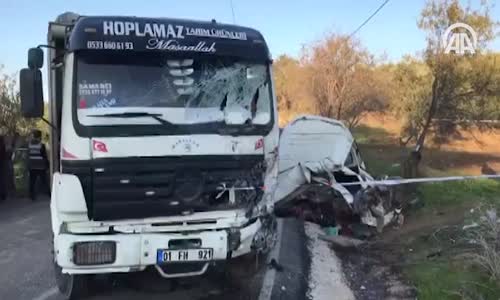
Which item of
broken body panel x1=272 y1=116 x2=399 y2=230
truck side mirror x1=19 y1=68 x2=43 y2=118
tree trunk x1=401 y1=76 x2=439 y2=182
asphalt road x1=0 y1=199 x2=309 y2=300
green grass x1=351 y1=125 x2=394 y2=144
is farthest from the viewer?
green grass x1=351 y1=125 x2=394 y2=144

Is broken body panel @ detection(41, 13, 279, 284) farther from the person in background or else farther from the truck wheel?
the person in background

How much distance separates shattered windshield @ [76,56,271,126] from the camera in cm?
503

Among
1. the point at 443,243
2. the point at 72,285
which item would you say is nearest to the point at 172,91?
the point at 72,285

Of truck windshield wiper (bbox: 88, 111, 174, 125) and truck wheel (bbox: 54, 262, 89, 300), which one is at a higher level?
truck windshield wiper (bbox: 88, 111, 174, 125)

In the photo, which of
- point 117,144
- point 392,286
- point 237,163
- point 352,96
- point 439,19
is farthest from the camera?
point 352,96

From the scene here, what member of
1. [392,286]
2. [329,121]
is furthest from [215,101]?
[329,121]

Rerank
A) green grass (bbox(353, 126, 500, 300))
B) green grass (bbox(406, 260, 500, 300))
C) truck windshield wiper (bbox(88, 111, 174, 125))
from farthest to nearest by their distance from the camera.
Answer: green grass (bbox(353, 126, 500, 300)) < green grass (bbox(406, 260, 500, 300)) < truck windshield wiper (bbox(88, 111, 174, 125))

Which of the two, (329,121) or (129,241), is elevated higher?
(329,121)

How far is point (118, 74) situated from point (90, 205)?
3.99 feet

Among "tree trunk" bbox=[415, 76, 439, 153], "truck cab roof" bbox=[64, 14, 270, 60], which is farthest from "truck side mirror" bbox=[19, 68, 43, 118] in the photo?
"tree trunk" bbox=[415, 76, 439, 153]

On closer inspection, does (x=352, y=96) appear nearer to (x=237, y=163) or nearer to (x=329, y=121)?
(x=329, y=121)

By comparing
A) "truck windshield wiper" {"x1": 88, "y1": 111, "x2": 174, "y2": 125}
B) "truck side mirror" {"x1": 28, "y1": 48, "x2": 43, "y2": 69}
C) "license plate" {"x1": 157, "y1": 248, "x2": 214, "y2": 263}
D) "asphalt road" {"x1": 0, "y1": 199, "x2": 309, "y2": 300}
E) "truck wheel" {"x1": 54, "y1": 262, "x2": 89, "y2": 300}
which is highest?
"truck side mirror" {"x1": 28, "y1": 48, "x2": 43, "y2": 69}

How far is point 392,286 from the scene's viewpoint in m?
6.58

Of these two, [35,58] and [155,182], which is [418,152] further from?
[35,58]
